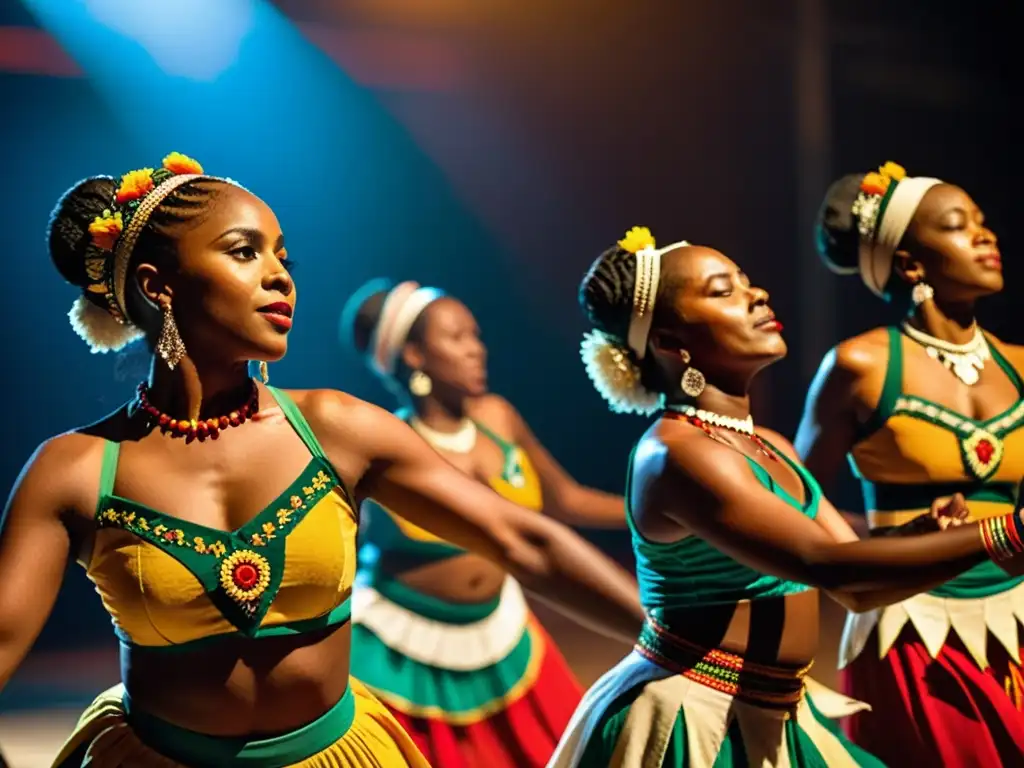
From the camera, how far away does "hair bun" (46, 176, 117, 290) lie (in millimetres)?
2201

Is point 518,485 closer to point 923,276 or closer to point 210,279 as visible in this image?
point 923,276

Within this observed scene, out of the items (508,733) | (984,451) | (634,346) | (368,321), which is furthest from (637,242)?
(368,321)

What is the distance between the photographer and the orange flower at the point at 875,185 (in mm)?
3588

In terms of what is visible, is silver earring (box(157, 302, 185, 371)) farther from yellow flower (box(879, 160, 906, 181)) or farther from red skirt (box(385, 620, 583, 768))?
yellow flower (box(879, 160, 906, 181))

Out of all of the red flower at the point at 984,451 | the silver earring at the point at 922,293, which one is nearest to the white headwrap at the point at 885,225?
the silver earring at the point at 922,293

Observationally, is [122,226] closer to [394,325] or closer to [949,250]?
[949,250]

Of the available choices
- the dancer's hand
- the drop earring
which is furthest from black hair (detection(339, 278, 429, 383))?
the dancer's hand

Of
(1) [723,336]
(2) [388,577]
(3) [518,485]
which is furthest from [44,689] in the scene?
(1) [723,336]

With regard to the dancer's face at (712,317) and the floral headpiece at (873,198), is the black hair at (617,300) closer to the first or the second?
the dancer's face at (712,317)

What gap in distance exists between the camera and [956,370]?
333 cm

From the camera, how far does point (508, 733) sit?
4.06m

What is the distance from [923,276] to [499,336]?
3291 millimetres

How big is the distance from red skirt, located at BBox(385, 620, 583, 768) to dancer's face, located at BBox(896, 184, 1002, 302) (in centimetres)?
171

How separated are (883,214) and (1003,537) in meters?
1.58
